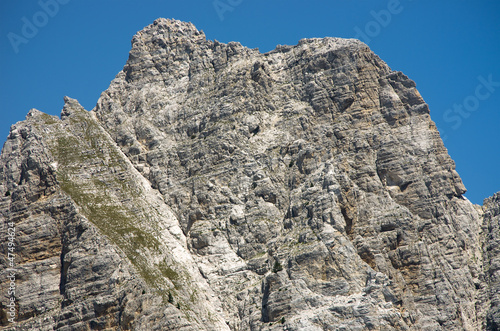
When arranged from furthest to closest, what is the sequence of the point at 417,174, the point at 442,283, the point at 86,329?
the point at 417,174
the point at 442,283
the point at 86,329

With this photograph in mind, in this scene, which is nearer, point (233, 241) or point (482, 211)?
point (233, 241)

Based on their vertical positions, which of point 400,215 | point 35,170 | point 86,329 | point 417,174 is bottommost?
point 86,329

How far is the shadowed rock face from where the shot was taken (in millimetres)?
162500

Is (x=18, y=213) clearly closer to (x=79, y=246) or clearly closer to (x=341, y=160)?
(x=79, y=246)

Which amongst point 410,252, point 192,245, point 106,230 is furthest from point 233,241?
point 410,252

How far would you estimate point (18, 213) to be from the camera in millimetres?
181375

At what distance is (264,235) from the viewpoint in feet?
586

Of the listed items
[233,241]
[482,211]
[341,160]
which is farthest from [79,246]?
[482,211]

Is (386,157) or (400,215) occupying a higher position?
(386,157)

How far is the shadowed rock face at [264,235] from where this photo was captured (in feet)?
533

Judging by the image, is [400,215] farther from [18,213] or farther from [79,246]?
[18,213]

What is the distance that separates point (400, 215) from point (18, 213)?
88.0m

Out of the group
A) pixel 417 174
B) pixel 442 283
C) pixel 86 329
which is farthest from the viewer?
pixel 417 174

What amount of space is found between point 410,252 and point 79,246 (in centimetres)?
7323
